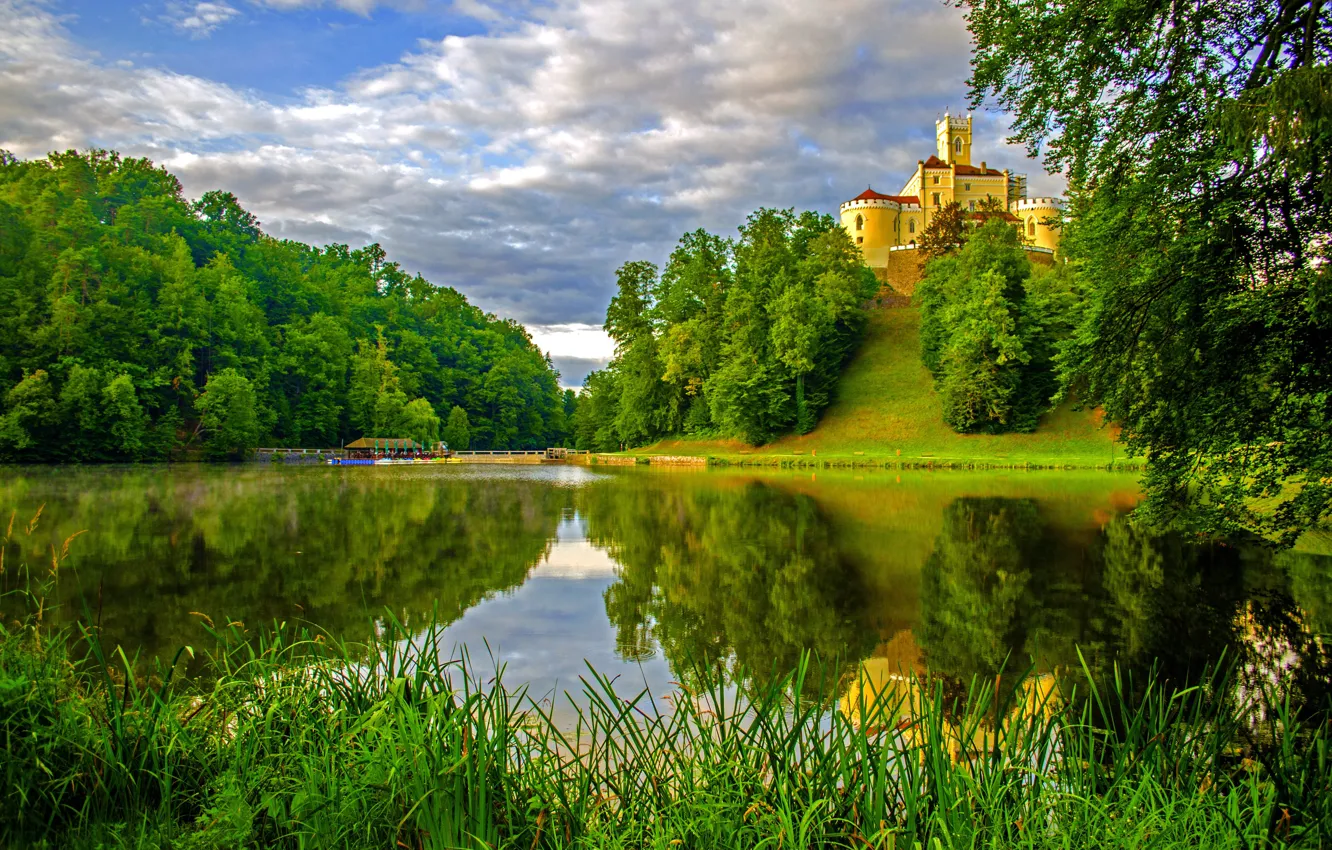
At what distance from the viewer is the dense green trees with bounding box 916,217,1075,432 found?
45.7m

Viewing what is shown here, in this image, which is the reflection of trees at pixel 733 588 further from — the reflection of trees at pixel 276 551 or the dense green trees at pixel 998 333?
the dense green trees at pixel 998 333

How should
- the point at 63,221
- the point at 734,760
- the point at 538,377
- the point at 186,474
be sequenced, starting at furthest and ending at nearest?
the point at 538,377 → the point at 63,221 → the point at 186,474 → the point at 734,760

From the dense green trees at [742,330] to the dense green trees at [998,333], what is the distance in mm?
8361

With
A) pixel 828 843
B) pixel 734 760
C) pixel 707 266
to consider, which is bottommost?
pixel 828 843

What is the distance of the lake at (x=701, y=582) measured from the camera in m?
7.64

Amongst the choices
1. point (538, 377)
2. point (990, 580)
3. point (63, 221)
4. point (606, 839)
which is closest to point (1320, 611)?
point (990, 580)

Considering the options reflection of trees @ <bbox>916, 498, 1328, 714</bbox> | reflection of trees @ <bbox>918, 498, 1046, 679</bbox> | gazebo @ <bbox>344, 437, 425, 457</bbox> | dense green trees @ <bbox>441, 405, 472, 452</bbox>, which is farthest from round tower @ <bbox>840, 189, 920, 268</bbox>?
reflection of trees @ <bbox>916, 498, 1328, 714</bbox>

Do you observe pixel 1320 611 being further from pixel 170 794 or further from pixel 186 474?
pixel 186 474

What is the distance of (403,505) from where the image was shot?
22562 mm

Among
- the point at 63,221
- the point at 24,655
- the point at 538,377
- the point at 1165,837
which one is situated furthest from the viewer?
the point at 538,377

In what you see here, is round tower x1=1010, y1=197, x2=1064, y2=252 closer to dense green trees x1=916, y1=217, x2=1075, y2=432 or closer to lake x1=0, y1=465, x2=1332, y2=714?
dense green trees x1=916, y1=217, x2=1075, y2=432

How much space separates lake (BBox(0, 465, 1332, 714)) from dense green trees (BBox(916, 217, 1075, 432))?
24.9 m

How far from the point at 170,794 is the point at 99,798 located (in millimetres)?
333

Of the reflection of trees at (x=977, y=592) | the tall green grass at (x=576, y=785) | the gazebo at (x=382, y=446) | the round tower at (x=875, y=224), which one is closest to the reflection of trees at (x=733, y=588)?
the tall green grass at (x=576, y=785)
